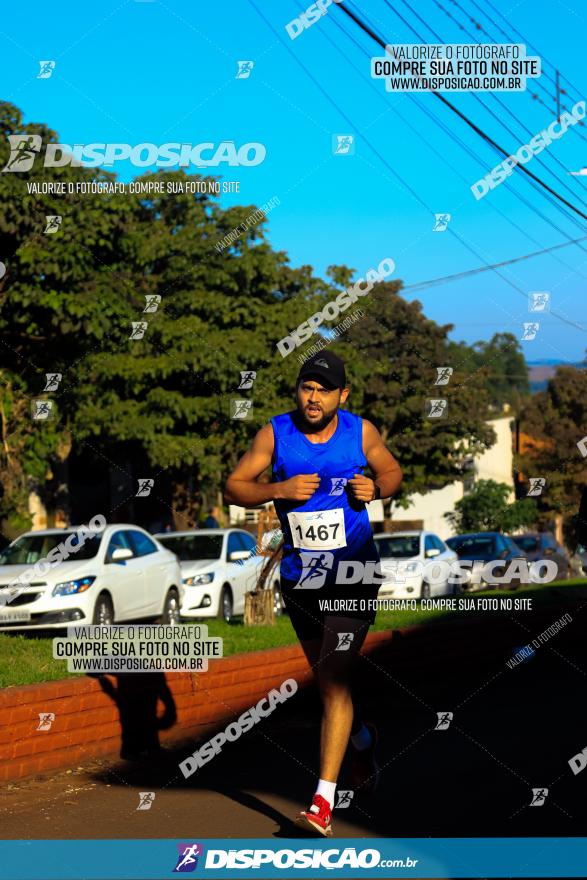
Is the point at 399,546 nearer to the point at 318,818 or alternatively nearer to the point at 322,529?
the point at 322,529

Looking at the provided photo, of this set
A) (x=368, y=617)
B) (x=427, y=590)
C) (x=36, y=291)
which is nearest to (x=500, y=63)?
(x=36, y=291)

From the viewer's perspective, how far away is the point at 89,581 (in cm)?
1700

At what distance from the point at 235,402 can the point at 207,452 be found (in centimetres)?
214

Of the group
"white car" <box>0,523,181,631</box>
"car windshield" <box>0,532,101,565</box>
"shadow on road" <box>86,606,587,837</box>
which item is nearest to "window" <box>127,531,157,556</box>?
"white car" <box>0,523,181,631</box>

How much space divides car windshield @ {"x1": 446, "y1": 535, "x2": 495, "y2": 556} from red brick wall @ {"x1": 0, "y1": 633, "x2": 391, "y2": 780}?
2073 centimetres

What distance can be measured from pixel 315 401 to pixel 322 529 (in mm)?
586

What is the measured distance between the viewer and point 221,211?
37031mm

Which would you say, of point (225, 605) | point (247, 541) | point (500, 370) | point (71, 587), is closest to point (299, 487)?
point (71, 587)

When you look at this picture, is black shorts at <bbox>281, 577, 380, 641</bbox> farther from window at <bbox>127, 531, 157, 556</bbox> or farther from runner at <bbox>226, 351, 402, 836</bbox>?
window at <bbox>127, 531, 157, 556</bbox>

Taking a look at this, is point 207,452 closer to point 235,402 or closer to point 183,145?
point 235,402

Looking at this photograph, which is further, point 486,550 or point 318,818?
point 486,550

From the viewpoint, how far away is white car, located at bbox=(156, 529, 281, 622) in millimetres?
20984

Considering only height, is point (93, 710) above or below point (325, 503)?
below

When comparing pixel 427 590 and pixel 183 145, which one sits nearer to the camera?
pixel 183 145
